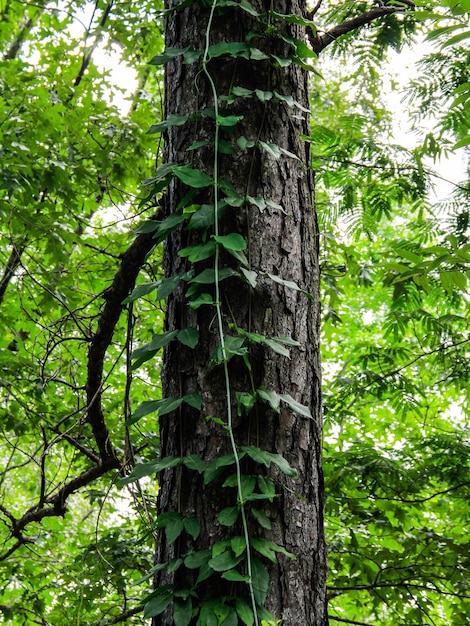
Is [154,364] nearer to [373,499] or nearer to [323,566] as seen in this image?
[373,499]

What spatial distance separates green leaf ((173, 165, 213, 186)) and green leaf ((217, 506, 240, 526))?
623mm

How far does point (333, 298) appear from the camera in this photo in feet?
9.55

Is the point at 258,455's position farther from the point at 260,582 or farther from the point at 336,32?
the point at 336,32

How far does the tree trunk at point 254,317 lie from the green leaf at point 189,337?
0.9 inches

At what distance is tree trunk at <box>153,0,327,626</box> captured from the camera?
1.07 metres

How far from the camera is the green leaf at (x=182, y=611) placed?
3.26 feet

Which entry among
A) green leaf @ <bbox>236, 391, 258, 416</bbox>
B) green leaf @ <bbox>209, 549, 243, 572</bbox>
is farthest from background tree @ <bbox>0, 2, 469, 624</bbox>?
green leaf @ <bbox>209, 549, 243, 572</bbox>

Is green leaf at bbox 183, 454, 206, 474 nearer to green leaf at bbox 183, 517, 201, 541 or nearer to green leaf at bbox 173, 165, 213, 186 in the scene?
green leaf at bbox 183, 517, 201, 541

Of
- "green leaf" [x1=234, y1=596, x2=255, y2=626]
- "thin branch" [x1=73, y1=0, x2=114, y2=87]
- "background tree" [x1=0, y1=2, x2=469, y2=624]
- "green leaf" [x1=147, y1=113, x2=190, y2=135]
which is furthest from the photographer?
"thin branch" [x1=73, y1=0, x2=114, y2=87]

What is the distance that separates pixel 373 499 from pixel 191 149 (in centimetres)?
183

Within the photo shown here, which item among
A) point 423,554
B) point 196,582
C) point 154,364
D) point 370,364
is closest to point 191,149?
point 196,582

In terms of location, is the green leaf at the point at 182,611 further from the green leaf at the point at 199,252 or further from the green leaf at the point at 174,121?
the green leaf at the point at 174,121

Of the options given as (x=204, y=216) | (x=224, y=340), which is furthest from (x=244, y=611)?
(x=204, y=216)

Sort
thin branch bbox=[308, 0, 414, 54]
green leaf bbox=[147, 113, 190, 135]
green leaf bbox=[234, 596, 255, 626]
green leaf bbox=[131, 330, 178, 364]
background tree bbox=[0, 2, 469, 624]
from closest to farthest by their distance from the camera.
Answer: green leaf bbox=[234, 596, 255, 626], green leaf bbox=[131, 330, 178, 364], green leaf bbox=[147, 113, 190, 135], background tree bbox=[0, 2, 469, 624], thin branch bbox=[308, 0, 414, 54]
